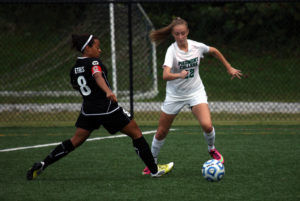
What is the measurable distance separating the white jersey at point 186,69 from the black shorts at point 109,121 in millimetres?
891

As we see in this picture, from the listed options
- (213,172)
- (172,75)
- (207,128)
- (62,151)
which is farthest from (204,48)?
(62,151)

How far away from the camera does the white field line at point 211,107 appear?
13.4 metres

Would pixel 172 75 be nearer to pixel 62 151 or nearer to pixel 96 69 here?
pixel 96 69

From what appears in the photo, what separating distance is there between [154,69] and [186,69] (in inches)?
352

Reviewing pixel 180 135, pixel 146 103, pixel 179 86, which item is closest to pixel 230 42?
pixel 146 103

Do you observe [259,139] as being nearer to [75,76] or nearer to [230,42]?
[75,76]

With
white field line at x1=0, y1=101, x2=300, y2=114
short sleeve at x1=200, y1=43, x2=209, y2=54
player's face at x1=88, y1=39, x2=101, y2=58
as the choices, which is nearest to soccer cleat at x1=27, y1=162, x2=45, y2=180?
player's face at x1=88, y1=39, x2=101, y2=58

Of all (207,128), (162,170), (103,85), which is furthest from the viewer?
(207,128)

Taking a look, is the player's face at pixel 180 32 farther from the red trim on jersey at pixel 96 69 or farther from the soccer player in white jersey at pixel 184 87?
the red trim on jersey at pixel 96 69

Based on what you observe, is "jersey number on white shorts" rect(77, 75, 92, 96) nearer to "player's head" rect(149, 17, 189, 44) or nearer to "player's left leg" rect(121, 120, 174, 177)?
"player's left leg" rect(121, 120, 174, 177)

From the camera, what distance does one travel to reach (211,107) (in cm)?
1384

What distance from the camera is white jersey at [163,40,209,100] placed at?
20.4 feet

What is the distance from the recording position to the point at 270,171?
6102 millimetres

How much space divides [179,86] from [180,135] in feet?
9.68
